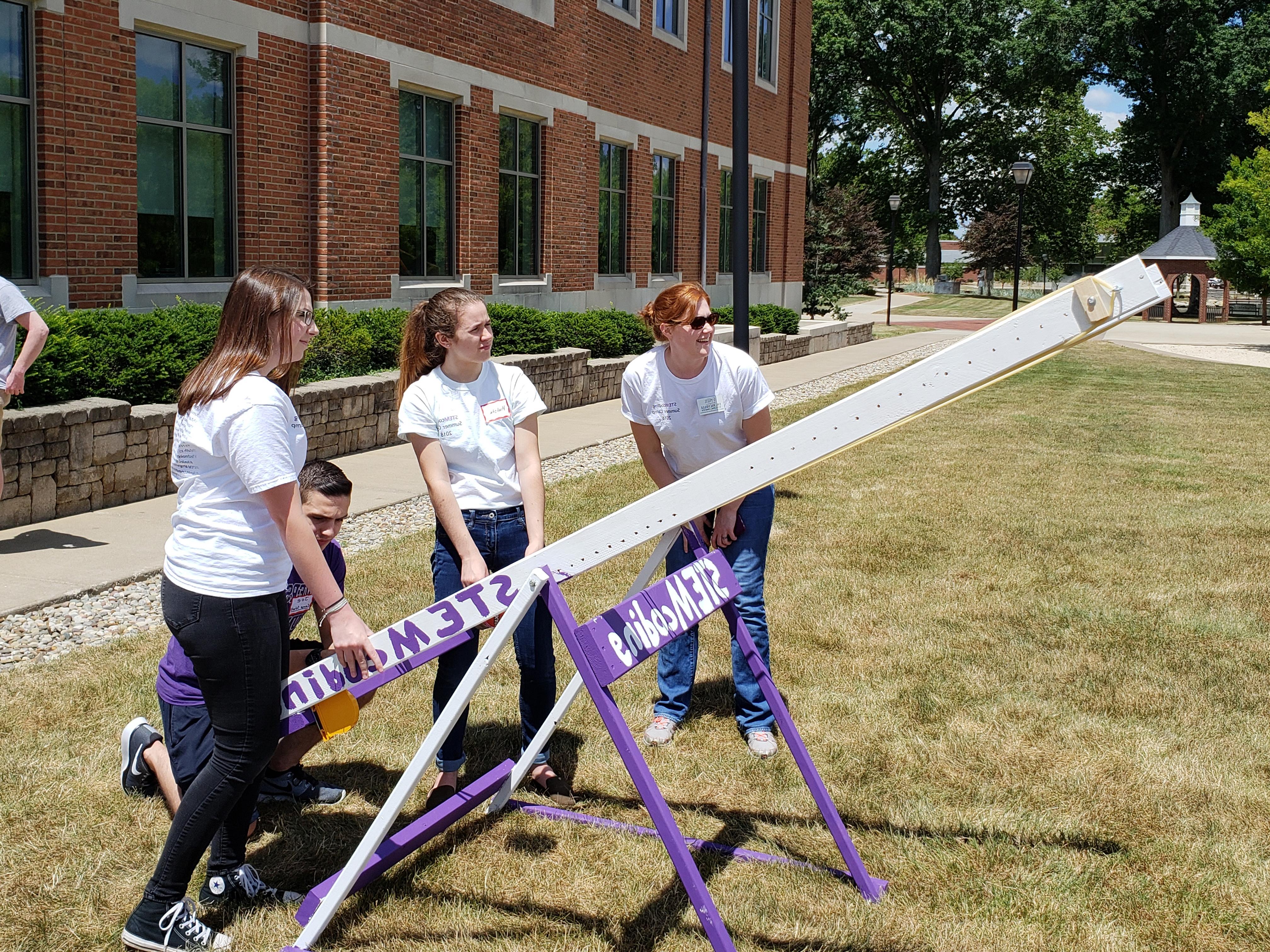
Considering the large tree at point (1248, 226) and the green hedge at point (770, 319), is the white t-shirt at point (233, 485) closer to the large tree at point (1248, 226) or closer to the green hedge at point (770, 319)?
the green hedge at point (770, 319)

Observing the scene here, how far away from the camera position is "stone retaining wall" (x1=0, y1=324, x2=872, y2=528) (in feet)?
24.9

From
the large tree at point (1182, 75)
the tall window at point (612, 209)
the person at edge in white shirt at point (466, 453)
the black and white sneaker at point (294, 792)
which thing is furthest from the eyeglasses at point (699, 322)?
the large tree at point (1182, 75)

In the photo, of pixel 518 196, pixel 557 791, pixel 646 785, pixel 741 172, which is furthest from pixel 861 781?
pixel 518 196

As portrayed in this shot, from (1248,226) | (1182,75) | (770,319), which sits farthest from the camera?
(1182,75)

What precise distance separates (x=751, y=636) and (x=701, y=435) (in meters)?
0.79

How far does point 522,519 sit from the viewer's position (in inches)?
160

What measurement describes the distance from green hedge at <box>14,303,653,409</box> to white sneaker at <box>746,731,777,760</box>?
12.1ft

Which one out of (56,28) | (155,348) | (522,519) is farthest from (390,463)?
(522,519)

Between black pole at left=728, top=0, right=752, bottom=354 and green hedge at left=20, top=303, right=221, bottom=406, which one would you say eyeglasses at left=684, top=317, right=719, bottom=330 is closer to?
green hedge at left=20, top=303, right=221, bottom=406

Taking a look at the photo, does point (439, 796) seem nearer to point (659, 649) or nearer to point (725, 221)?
point (659, 649)

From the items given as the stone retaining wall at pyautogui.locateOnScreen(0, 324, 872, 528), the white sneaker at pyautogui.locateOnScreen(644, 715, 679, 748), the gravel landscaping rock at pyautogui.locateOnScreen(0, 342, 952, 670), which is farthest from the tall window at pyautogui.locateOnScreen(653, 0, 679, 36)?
the white sneaker at pyautogui.locateOnScreen(644, 715, 679, 748)

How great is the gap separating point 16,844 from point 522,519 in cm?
186

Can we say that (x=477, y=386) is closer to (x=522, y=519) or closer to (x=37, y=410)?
(x=522, y=519)

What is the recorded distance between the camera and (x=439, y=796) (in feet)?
13.3
